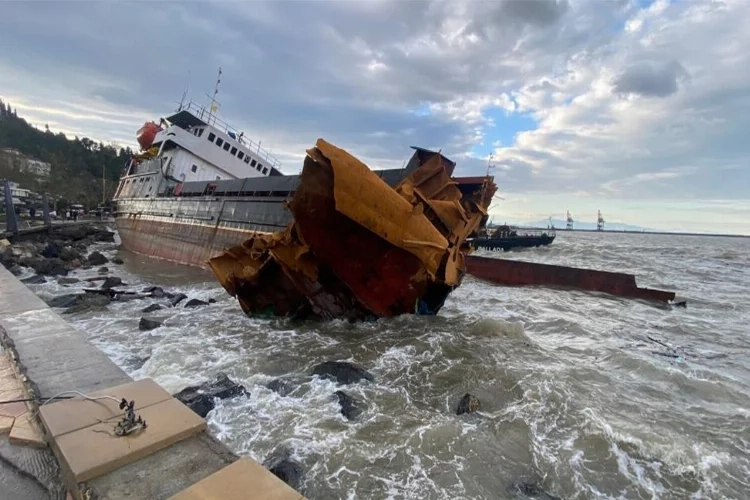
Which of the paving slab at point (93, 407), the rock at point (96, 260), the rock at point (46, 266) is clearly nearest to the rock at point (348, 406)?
the paving slab at point (93, 407)

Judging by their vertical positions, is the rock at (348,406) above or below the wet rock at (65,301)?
above

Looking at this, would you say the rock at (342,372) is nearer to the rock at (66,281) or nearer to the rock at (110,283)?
the rock at (110,283)

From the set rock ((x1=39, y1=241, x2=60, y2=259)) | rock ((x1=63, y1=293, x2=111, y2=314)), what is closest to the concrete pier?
rock ((x1=63, y1=293, x2=111, y2=314))

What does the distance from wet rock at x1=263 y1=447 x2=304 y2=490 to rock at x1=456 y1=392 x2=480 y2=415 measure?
84.0 inches

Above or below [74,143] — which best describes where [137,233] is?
below

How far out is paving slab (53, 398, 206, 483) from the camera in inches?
81.9

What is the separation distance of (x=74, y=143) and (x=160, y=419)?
414 ft

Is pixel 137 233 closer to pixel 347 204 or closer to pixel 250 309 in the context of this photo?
pixel 250 309

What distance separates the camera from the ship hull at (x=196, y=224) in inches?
587

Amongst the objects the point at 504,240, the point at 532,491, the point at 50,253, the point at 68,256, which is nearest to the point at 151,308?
the point at 532,491

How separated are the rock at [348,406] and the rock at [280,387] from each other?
0.69m

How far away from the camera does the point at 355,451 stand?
3990mm

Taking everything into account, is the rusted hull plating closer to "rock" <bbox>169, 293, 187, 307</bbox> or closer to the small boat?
"rock" <bbox>169, 293, 187, 307</bbox>


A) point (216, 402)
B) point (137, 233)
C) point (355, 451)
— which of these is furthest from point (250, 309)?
point (137, 233)
